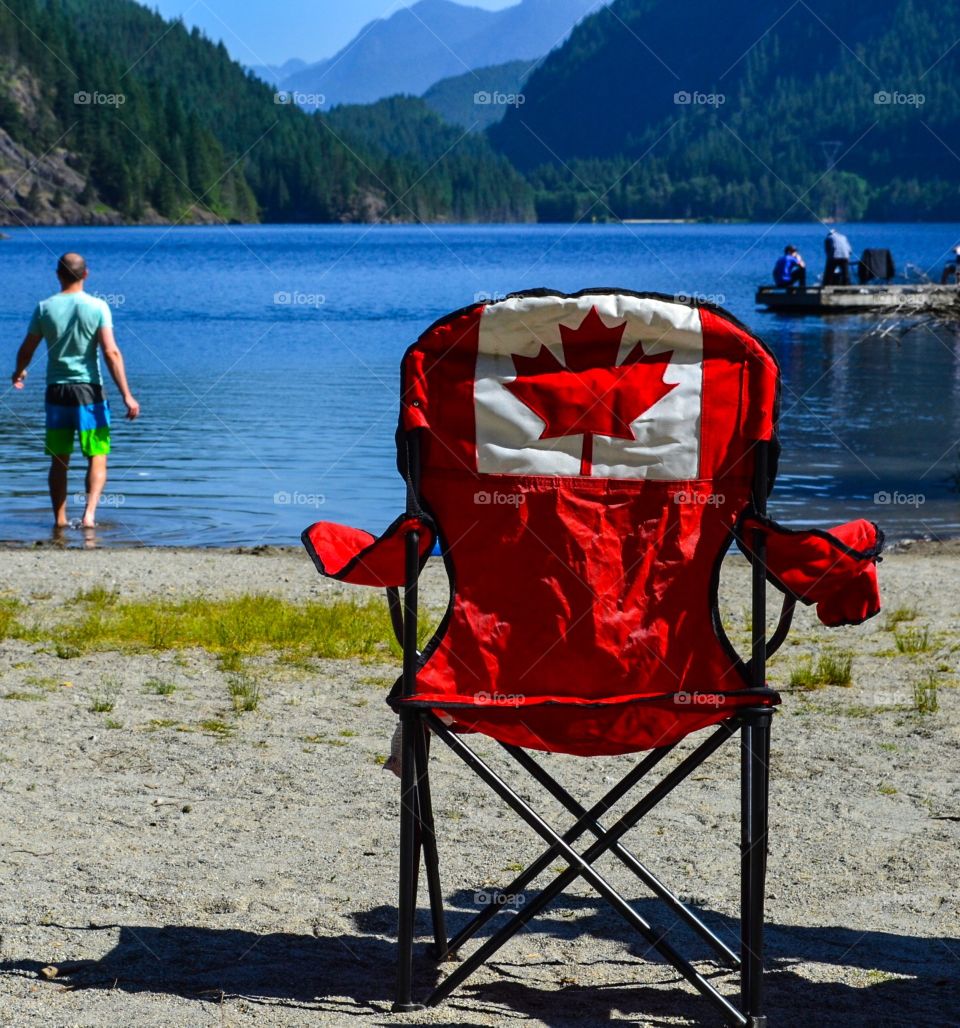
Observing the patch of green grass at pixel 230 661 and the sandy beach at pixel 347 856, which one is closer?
the sandy beach at pixel 347 856

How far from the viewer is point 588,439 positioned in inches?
147

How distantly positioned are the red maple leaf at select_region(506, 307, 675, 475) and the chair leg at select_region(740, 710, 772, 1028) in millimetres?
803

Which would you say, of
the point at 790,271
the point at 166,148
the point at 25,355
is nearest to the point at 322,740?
the point at 25,355

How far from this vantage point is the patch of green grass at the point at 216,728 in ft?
20.1

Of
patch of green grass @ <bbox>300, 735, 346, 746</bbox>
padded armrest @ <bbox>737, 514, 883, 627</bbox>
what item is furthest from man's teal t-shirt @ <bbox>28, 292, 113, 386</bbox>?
padded armrest @ <bbox>737, 514, 883, 627</bbox>

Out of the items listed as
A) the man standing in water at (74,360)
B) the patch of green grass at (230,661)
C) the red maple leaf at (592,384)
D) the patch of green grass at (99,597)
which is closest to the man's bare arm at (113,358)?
the man standing in water at (74,360)

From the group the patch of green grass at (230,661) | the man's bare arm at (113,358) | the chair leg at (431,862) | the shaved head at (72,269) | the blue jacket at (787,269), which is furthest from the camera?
the blue jacket at (787,269)

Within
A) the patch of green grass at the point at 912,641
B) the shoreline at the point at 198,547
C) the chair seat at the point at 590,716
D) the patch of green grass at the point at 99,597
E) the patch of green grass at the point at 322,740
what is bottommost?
the shoreline at the point at 198,547

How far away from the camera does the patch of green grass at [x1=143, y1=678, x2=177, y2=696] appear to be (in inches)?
266

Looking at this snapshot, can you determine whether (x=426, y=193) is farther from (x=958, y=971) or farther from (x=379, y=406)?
(x=958, y=971)

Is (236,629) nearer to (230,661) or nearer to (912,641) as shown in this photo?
(230,661)

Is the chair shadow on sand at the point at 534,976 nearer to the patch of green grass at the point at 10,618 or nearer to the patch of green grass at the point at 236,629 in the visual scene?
the patch of green grass at the point at 236,629

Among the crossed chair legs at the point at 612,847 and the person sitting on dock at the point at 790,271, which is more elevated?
the person sitting on dock at the point at 790,271

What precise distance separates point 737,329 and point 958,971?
5.79 ft
